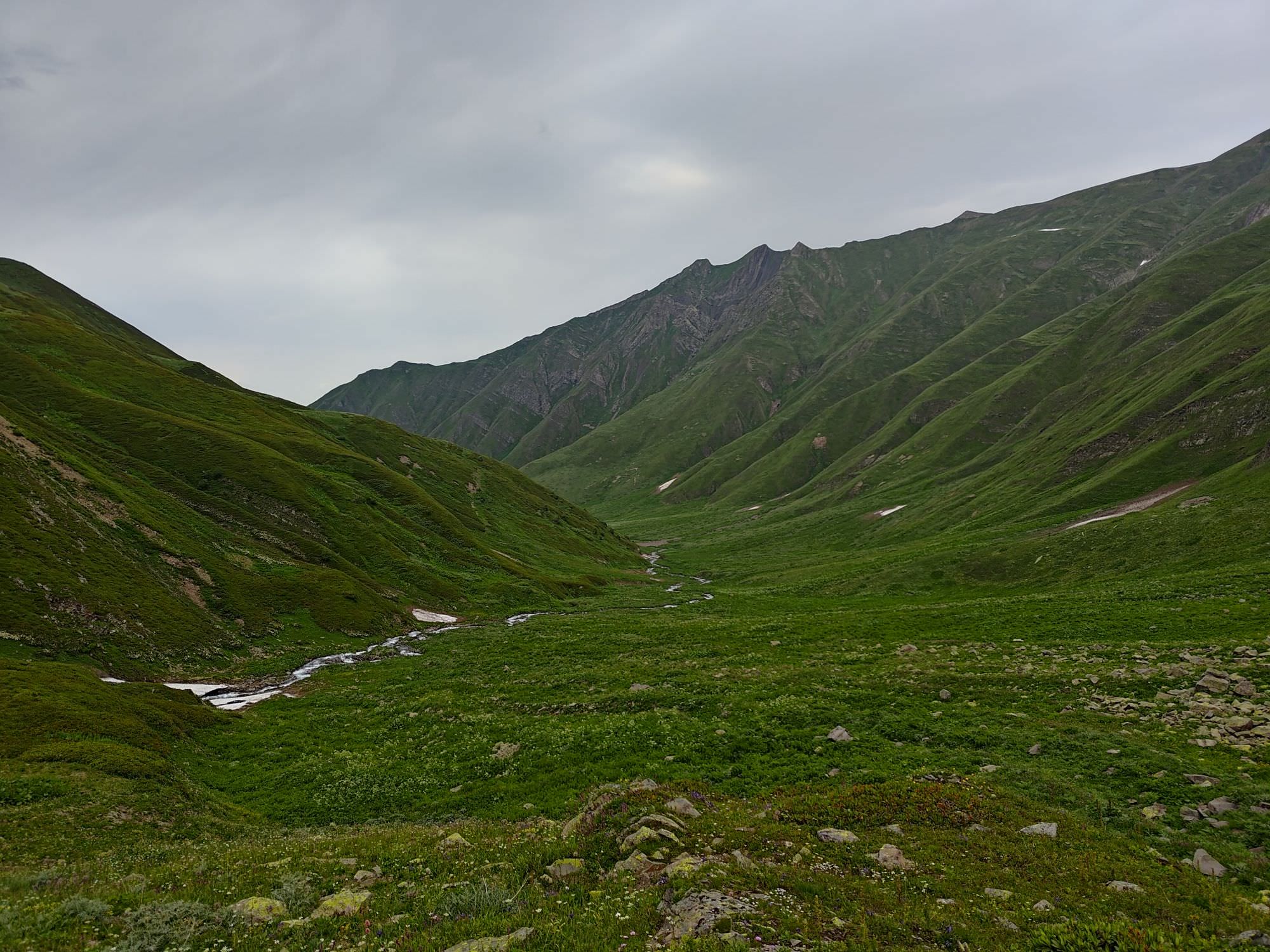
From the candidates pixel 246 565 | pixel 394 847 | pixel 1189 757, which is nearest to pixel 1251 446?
pixel 1189 757

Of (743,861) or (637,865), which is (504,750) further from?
(743,861)

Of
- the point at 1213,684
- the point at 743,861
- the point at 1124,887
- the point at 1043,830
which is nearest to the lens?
the point at 1124,887

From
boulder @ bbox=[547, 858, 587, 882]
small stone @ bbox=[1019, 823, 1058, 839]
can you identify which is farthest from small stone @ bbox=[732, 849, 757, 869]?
small stone @ bbox=[1019, 823, 1058, 839]

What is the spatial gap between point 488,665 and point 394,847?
1263 inches

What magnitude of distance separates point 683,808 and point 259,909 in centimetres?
968

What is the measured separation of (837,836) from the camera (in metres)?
14.4

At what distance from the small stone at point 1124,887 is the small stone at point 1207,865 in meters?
2.81

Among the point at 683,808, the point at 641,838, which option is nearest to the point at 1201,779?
the point at 683,808

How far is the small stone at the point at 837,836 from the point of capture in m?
14.2

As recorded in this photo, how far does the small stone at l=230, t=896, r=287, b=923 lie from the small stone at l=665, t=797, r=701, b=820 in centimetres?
869

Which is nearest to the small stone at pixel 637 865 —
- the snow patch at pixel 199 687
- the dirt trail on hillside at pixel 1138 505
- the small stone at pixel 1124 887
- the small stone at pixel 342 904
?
the small stone at pixel 342 904

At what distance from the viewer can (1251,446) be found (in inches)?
3194

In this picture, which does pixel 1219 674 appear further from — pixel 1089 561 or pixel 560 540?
pixel 560 540

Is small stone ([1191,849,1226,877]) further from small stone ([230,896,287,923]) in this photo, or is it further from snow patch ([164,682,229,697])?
snow patch ([164,682,229,697])
